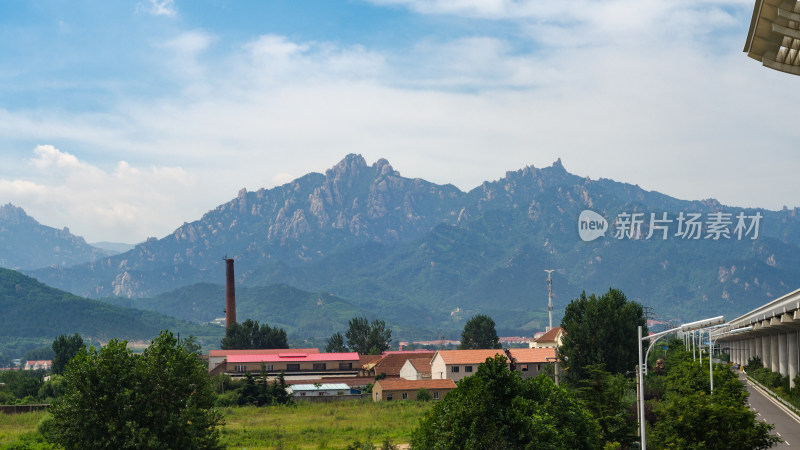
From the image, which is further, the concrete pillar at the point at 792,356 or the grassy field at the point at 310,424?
the concrete pillar at the point at 792,356

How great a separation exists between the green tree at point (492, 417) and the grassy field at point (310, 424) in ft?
80.6

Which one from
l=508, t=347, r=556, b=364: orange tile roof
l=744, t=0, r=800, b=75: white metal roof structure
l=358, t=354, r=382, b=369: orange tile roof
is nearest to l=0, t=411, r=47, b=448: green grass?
l=744, t=0, r=800, b=75: white metal roof structure

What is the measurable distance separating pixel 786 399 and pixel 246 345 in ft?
380

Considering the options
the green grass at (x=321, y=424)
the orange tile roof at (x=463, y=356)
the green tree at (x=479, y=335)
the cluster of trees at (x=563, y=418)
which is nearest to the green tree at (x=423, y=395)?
the green grass at (x=321, y=424)

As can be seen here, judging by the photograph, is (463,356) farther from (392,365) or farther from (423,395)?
(423,395)

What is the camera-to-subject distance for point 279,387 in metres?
105

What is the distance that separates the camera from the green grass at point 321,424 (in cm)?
6419

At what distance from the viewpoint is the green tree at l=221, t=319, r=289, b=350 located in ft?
553

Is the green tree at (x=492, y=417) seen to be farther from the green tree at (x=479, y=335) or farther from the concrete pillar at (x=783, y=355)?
the green tree at (x=479, y=335)

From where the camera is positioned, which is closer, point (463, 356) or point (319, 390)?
point (319, 390)

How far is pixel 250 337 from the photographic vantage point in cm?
16988

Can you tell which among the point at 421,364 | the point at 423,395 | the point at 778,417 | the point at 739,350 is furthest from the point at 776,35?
the point at 739,350

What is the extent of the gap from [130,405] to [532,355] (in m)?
91.9

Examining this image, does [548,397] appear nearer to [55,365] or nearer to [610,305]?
[610,305]
